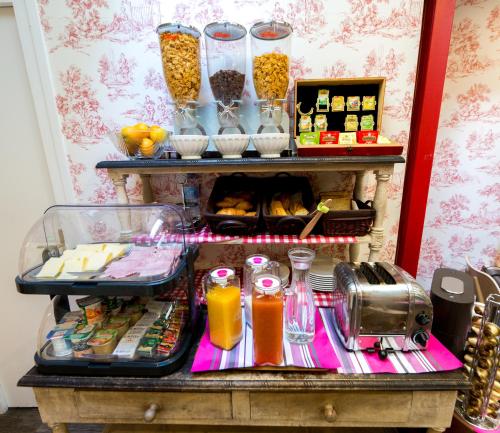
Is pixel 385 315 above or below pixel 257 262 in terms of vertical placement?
below

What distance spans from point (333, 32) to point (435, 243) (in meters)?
1.21

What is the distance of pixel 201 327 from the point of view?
102 cm

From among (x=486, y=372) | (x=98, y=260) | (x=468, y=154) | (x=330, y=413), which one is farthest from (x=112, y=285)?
(x=468, y=154)

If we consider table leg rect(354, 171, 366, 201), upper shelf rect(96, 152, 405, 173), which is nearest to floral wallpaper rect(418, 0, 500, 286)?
table leg rect(354, 171, 366, 201)

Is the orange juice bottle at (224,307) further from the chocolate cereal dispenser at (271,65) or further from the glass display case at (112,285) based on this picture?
the chocolate cereal dispenser at (271,65)

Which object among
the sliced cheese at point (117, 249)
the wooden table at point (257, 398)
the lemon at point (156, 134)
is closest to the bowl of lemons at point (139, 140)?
the lemon at point (156, 134)

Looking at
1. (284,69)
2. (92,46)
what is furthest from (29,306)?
(284,69)

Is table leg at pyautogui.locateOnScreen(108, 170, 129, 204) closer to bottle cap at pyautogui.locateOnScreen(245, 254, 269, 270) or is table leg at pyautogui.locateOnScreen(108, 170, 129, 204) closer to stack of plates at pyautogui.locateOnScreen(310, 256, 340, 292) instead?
bottle cap at pyautogui.locateOnScreen(245, 254, 269, 270)

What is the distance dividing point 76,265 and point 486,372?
142cm

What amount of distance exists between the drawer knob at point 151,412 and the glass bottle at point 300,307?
0.47m

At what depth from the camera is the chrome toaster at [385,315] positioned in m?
0.85

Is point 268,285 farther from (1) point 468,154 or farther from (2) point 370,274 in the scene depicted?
(1) point 468,154

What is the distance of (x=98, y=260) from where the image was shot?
3.00ft

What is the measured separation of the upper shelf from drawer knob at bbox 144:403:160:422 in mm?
777
